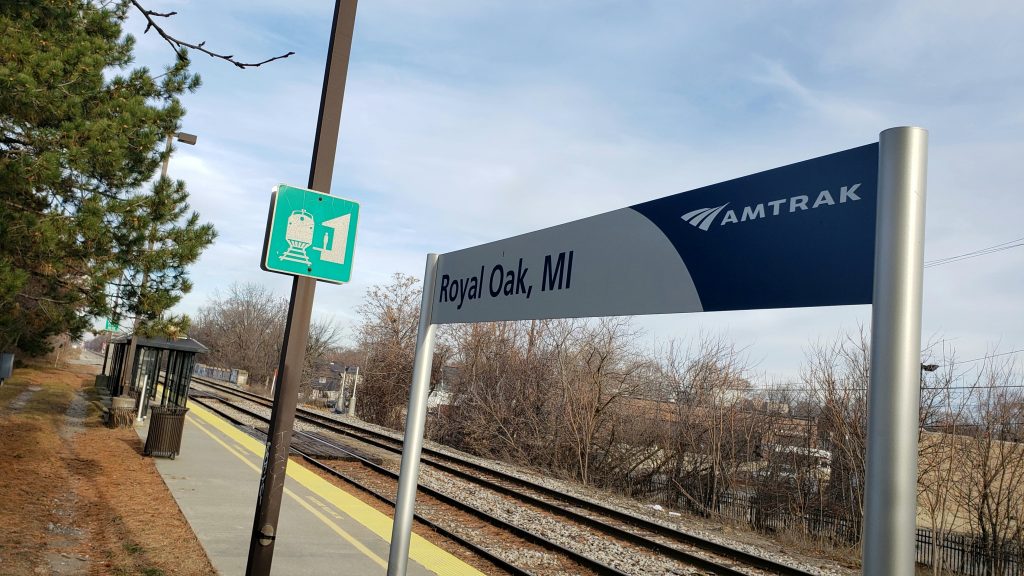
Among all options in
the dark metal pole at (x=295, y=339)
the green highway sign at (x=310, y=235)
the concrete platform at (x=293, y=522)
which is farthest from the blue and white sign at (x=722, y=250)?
the concrete platform at (x=293, y=522)

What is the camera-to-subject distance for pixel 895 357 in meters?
1.88

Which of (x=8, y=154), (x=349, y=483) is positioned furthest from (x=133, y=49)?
(x=349, y=483)

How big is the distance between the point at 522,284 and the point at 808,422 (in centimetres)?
1627

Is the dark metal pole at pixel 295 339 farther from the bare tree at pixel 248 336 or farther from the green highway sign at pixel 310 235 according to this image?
the bare tree at pixel 248 336

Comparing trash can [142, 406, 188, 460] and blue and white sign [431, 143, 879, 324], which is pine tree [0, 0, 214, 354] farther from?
blue and white sign [431, 143, 879, 324]

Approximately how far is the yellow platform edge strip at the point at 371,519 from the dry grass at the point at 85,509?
2282mm

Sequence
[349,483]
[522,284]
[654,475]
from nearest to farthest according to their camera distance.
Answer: [522,284]
[349,483]
[654,475]

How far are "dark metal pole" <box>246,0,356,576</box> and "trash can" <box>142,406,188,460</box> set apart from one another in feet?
34.1

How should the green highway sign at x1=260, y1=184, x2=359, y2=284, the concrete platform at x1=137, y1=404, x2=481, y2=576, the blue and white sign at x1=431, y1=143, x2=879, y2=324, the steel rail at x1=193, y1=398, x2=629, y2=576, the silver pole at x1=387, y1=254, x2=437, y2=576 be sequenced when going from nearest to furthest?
the blue and white sign at x1=431, y1=143, x2=879, y2=324 → the silver pole at x1=387, y1=254, x2=437, y2=576 → the green highway sign at x1=260, y1=184, x2=359, y2=284 → the concrete platform at x1=137, y1=404, x2=481, y2=576 → the steel rail at x1=193, y1=398, x2=629, y2=576

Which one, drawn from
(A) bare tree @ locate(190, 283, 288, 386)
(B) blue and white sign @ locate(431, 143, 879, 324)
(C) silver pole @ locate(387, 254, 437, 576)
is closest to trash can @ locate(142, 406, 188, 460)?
(C) silver pole @ locate(387, 254, 437, 576)

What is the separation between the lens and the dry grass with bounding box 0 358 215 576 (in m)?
7.12

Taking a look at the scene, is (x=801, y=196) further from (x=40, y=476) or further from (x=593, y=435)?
(x=593, y=435)

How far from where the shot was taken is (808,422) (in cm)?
1762

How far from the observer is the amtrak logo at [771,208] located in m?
2.12
